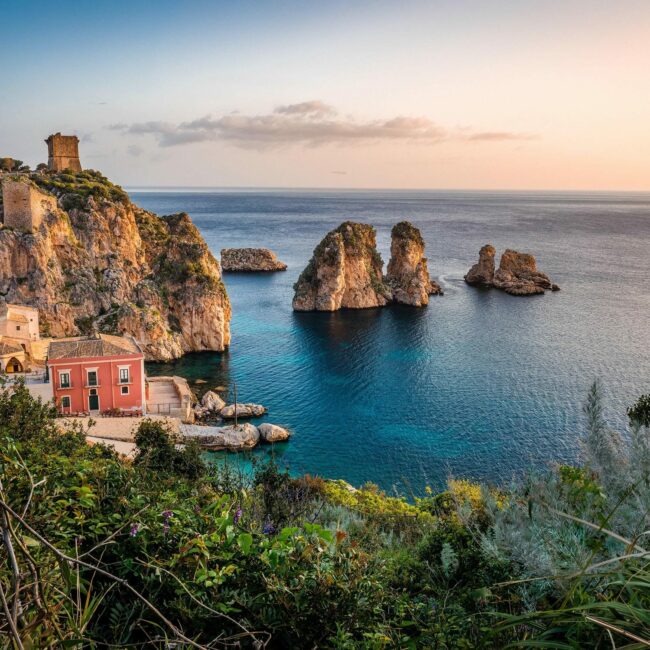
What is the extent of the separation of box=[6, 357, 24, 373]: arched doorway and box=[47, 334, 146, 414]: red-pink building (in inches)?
118

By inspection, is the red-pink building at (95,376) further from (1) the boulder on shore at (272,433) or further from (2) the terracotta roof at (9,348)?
(1) the boulder on shore at (272,433)

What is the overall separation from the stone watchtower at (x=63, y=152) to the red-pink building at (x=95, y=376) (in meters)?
42.3

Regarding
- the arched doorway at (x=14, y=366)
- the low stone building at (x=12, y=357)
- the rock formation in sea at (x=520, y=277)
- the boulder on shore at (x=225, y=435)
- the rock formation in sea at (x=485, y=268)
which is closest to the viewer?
the boulder on shore at (x=225, y=435)

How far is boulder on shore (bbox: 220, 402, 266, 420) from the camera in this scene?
33.7 meters

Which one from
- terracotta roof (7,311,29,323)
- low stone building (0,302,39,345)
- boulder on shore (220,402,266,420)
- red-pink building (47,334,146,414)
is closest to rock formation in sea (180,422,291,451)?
boulder on shore (220,402,266,420)

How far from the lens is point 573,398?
36250mm

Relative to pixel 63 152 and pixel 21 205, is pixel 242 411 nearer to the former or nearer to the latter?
pixel 21 205

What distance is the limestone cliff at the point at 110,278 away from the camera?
143 feet

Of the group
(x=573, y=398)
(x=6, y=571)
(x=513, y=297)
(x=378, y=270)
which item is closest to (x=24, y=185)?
(x=378, y=270)

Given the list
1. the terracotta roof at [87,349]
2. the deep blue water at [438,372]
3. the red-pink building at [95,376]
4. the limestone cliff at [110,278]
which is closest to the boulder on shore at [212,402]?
the deep blue water at [438,372]

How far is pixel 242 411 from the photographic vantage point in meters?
33.9

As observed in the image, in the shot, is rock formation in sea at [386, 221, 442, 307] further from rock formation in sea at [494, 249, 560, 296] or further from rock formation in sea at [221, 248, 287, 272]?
rock formation in sea at [221, 248, 287, 272]

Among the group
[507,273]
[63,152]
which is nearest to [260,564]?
[63,152]

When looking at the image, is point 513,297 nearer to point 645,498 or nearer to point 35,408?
point 35,408
